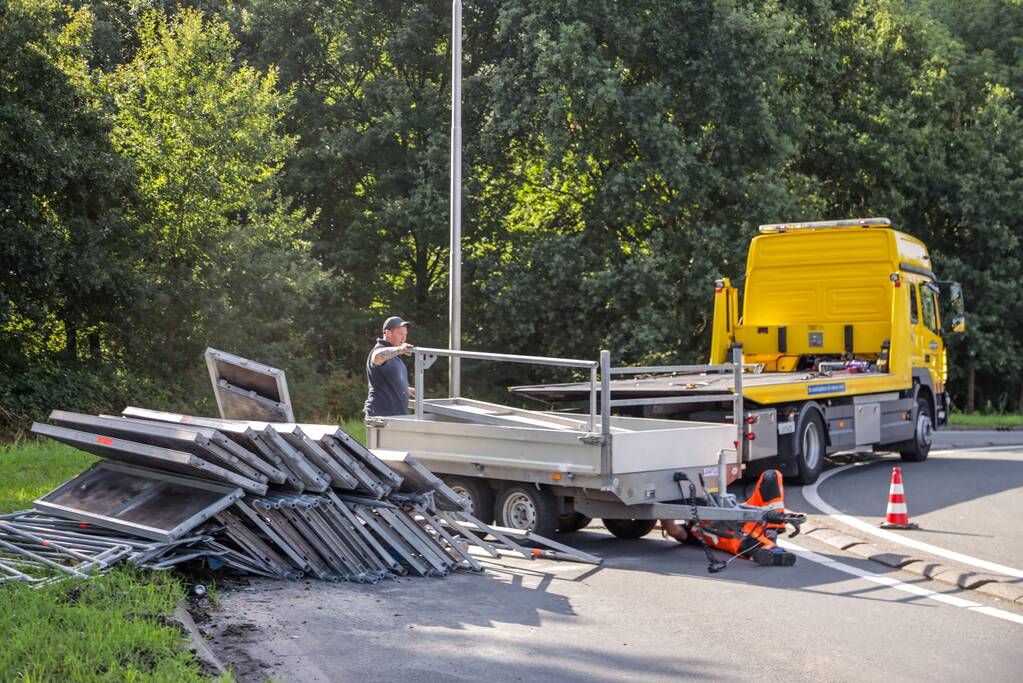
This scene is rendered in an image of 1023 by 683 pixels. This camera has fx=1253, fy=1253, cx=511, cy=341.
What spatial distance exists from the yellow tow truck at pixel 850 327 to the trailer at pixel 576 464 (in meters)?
5.05

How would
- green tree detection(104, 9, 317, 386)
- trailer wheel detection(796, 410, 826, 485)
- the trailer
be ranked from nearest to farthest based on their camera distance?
the trailer
trailer wheel detection(796, 410, 826, 485)
green tree detection(104, 9, 317, 386)

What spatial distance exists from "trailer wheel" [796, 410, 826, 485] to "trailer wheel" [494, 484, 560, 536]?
17.1 feet

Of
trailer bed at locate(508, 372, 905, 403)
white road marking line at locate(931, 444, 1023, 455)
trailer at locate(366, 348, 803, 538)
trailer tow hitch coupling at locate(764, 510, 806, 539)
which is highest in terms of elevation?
trailer bed at locate(508, 372, 905, 403)

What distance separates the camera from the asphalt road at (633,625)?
646 cm

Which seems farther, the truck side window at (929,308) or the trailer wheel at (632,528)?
the truck side window at (929,308)

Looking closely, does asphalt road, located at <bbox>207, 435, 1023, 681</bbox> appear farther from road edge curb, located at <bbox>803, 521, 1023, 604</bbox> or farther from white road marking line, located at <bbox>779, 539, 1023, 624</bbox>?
road edge curb, located at <bbox>803, 521, 1023, 604</bbox>

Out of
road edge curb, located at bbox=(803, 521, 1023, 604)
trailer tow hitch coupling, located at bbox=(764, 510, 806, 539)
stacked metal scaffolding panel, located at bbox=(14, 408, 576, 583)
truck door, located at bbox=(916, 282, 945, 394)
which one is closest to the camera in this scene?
stacked metal scaffolding panel, located at bbox=(14, 408, 576, 583)

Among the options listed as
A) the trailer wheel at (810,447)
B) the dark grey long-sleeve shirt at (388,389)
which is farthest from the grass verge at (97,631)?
the trailer wheel at (810,447)

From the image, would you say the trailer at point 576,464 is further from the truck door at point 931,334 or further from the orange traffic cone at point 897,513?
the truck door at point 931,334

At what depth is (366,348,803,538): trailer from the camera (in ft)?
32.6

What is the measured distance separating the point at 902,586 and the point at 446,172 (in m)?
24.1

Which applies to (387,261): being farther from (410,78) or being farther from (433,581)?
(433,581)

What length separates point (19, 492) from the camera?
12.2 m

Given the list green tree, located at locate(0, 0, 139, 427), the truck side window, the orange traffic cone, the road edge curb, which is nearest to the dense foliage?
green tree, located at locate(0, 0, 139, 427)
